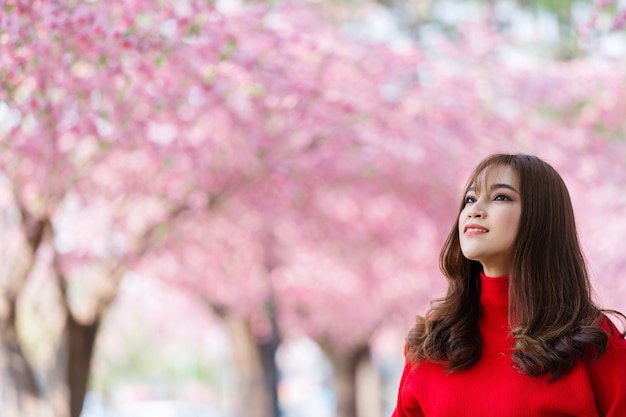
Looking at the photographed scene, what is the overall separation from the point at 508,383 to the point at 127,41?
3.72 m

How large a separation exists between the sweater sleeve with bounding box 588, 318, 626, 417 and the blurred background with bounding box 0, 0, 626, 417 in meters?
3.47

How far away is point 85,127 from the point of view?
621 cm

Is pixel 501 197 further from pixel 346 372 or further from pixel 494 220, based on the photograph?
pixel 346 372

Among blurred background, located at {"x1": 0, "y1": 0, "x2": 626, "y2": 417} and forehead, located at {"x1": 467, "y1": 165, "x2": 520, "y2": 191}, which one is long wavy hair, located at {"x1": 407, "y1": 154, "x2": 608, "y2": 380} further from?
blurred background, located at {"x1": 0, "y1": 0, "x2": 626, "y2": 417}

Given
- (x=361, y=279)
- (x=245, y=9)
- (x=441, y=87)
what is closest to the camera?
(x=245, y=9)

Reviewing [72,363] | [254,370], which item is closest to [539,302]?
[72,363]

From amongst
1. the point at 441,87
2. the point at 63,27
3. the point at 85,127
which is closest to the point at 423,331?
the point at 63,27

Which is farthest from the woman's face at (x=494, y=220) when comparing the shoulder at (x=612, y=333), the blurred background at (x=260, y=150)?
the blurred background at (x=260, y=150)

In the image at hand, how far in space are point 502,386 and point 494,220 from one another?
1.28 ft

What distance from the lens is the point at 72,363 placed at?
7320 millimetres

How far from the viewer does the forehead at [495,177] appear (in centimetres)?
249

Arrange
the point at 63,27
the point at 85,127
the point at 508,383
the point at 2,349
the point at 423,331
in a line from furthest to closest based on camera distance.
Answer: the point at 2,349, the point at 85,127, the point at 63,27, the point at 423,331, the point at 508,383

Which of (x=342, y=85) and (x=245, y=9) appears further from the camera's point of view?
(x=342, y=85)

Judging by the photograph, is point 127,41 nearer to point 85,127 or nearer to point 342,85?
point 85,127
